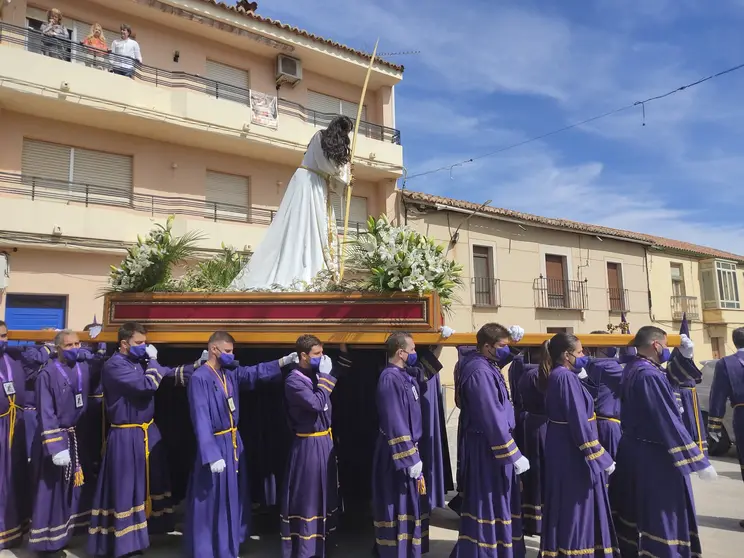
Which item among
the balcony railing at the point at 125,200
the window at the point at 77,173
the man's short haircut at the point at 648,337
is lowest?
the man's short haircut at the point at 648,337

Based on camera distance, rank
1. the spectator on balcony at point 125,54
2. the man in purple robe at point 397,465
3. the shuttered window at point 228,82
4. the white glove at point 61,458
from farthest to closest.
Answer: the shuttered window at point 228,82 → the spectator on balcony at point 125,54 → the white glove at point 61,458 → the man in purple robe at point 397,465

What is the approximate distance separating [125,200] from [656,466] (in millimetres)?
11034

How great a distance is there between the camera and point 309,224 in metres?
5.60

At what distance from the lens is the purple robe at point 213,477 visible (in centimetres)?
432

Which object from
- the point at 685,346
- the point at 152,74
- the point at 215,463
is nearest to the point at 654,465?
the point at 685,346

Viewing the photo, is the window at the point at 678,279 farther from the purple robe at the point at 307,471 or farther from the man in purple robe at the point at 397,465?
the purple robe at the point at 307,471

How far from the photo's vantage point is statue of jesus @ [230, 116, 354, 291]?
545 cm

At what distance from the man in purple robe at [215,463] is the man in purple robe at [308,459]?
262mm

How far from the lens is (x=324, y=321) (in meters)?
4.63

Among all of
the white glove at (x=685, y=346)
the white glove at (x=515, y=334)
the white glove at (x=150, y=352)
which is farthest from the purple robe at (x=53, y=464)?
the white glove at (x=685, y=346)

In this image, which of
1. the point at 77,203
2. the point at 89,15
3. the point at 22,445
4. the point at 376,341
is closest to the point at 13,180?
the point at 77,203

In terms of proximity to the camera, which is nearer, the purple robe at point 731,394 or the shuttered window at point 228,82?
the purple robe at point 731,394

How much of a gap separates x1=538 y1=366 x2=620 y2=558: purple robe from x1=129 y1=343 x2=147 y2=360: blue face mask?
11.2 ft

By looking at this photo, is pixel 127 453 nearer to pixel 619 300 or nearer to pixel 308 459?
pixel 308 459
